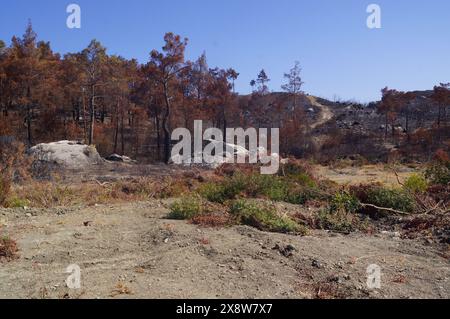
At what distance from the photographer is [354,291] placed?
4.97 meters

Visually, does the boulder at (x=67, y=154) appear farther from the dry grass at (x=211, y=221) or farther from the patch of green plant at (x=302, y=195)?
the dry grass at (x=211, y=221)

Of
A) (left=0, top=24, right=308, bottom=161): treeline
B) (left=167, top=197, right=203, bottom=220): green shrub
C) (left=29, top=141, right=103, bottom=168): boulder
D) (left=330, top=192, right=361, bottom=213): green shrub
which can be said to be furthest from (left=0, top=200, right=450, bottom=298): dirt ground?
(left=0, top=24, right=308, bottom=161): treeline

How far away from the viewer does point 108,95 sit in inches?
1324

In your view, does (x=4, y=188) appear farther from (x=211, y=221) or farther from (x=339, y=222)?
(x=339, y=222)

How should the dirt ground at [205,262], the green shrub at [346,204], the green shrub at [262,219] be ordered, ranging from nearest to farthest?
1. the dirt ground at [205,262]
2. the green shrub at [262,219]
3. the green shrub at [346,204]

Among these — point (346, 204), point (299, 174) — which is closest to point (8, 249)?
point (346, 204)

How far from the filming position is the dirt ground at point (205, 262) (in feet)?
16.2

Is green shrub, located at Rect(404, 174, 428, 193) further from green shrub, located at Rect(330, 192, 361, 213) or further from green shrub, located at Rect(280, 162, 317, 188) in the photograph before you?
green shrub, located at Rect(280, 162, 317, 188)

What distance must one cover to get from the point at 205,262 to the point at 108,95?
96.6 feet

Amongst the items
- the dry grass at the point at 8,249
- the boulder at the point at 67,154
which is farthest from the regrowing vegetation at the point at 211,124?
the boulder at the point at 67,154

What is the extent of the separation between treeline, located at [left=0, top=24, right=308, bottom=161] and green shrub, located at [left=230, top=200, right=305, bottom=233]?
20.1 metres

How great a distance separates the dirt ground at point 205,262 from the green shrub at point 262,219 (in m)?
0.38

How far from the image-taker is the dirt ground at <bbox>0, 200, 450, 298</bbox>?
4.95m

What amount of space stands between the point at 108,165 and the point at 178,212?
14677 mm
